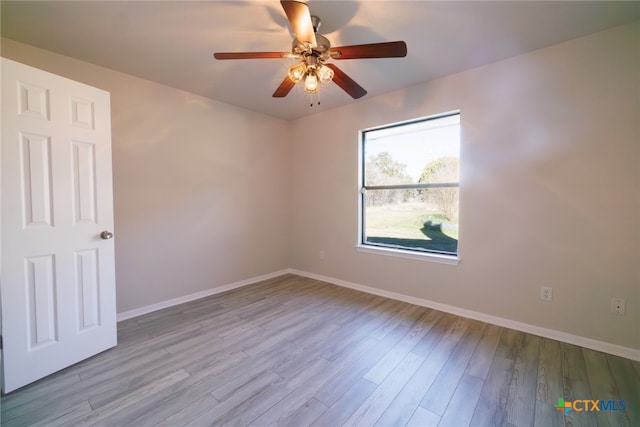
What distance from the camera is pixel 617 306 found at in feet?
6.45

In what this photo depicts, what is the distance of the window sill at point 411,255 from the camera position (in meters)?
2.73

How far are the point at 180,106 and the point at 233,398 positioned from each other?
3015mm

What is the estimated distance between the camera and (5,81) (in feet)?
5.17

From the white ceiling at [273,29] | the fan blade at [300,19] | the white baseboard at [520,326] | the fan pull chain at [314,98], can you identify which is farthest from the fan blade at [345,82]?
the white baseboard at [520,326]

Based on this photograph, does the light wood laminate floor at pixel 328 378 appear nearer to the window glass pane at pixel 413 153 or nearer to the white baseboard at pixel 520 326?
the white baseboard at pixel 520 326

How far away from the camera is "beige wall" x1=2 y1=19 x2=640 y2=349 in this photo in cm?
199

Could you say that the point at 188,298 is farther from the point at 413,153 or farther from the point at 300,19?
the point at 413,153

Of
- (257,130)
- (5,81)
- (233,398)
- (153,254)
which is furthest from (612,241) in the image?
(5,81)

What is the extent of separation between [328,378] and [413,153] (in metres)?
2.57

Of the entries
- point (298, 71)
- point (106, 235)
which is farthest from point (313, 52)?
point (106, 235)

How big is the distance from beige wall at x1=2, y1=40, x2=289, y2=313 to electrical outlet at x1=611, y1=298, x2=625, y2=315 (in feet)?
12.2

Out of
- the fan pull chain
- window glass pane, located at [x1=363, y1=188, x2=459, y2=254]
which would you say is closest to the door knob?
the fan pull chain

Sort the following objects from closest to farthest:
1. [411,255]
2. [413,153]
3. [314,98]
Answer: [411,255] < [413,153] < [314,98]

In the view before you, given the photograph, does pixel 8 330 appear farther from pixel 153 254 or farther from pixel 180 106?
pixel 180 106
